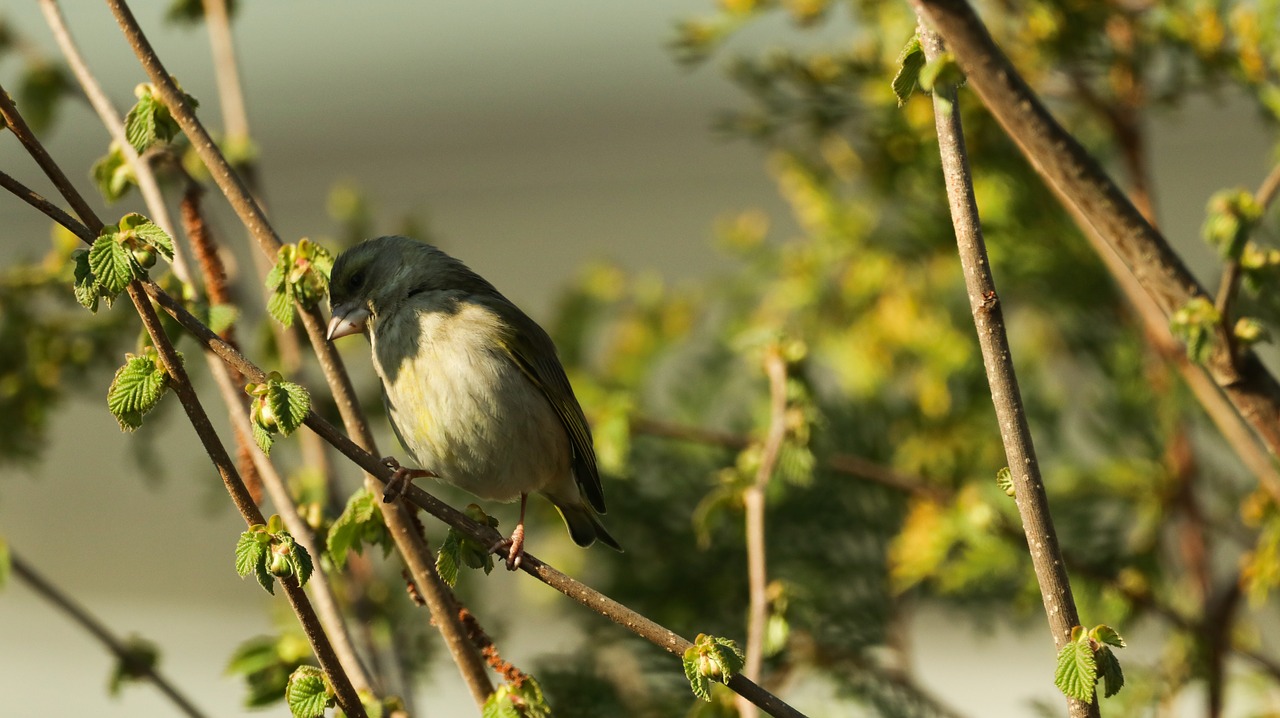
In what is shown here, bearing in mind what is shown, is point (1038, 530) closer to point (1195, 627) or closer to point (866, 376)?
point (1195, 627)

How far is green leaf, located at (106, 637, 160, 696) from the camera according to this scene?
2146 mm

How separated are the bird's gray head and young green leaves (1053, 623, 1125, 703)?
163 centimetres

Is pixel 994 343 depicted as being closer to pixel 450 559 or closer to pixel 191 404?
pixel 450 559

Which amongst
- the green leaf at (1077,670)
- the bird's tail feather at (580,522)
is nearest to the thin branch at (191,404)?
the green leaf at (1077,670)

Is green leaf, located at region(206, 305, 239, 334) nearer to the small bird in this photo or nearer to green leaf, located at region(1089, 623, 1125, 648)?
the small bird

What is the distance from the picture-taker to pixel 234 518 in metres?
6.61

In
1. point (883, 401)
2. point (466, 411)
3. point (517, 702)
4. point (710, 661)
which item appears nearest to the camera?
point (710, 661)

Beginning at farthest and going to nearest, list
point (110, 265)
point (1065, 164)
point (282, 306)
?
point (282, 306)
point (110, 265)
point (1065, 164)

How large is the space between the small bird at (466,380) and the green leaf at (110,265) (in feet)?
3.05

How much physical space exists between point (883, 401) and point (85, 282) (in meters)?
2.71

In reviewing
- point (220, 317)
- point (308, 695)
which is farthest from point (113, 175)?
point (308, 695)

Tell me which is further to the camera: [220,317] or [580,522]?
[580,522]

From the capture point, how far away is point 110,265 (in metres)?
1.44

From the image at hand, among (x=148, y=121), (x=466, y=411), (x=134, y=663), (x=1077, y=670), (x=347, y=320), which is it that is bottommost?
(x=1077, y=670)
